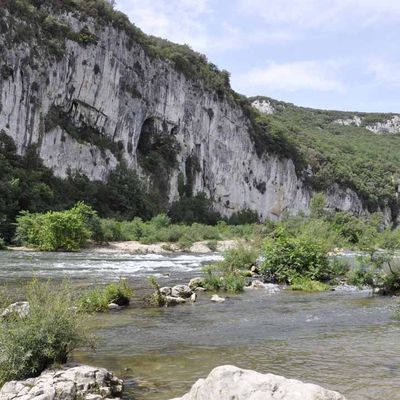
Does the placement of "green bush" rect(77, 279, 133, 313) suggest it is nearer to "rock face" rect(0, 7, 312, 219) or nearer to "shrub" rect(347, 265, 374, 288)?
"shrub" rect(347, 265, 374, 288)

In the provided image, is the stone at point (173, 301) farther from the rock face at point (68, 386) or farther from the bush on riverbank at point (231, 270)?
the rock face at point (68, 386)

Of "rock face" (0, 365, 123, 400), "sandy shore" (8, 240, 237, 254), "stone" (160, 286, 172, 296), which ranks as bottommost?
"sandy shore" (8, 240, 237, 254)

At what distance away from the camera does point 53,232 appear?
43.8m

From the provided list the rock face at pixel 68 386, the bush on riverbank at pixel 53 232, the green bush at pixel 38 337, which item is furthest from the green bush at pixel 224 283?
the bush on riverbank at pixel 53 232

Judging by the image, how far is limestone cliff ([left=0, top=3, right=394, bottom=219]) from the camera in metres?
62.5

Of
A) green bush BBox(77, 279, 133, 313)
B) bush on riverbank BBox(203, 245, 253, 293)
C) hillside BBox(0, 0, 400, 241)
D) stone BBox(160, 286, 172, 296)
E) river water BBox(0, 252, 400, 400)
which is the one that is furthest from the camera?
hillside BBox(0, 0, 400, 241)

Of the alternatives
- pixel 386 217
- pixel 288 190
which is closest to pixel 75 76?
pixel 288 190

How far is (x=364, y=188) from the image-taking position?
122m

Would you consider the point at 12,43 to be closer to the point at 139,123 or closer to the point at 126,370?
the point at 139,123

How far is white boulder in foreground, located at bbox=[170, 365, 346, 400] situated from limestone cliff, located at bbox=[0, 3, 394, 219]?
2292 inches

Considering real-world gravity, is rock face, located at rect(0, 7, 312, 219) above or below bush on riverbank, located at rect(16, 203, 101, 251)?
above

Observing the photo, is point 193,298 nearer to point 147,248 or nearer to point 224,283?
point 224,283

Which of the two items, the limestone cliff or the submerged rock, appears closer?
the submerged rock

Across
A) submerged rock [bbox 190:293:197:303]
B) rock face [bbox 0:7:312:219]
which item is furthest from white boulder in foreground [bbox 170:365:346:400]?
rock face [bbox 0:7:312:219]
